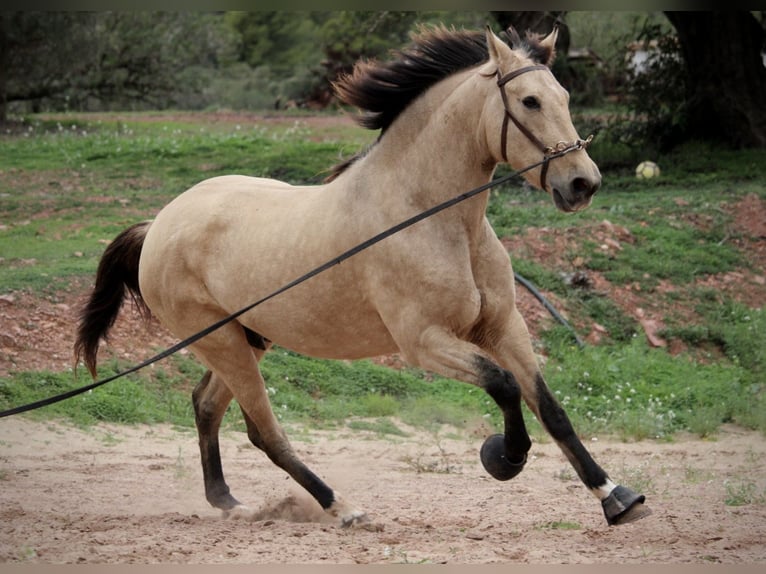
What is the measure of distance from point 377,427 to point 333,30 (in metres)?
23.2

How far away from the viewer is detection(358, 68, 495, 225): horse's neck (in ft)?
17.7

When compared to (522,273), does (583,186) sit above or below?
above

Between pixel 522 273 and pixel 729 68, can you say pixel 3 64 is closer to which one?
pixel 729 68

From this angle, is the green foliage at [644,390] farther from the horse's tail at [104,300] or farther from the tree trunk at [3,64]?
the tree trunk at [3,64]

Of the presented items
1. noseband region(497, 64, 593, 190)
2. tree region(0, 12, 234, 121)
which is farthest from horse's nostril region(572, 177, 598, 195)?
tree region(0, 12, 234, 121)

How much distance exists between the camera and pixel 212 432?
21.7 feet

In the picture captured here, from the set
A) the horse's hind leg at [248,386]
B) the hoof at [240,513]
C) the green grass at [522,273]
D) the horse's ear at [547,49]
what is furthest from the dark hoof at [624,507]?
the green grass at [522,273]

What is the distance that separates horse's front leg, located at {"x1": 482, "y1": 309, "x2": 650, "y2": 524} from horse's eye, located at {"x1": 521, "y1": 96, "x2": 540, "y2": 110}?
1058 millimetres

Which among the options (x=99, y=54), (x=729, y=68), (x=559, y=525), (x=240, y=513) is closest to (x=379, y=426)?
(x=240, y=513)

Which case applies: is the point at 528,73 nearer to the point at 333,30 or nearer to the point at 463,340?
the point at 463,340

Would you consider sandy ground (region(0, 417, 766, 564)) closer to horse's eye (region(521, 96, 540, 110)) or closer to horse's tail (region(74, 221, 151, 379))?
horse's tail (region(74, 221, 151, 379))

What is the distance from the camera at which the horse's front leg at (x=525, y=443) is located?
5.07 metres

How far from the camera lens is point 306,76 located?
30.4 m

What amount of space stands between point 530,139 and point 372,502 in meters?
2.64
